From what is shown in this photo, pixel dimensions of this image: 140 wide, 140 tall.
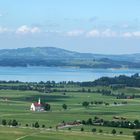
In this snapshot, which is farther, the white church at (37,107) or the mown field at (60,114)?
the white church at (37,107)

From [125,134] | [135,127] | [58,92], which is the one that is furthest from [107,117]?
[58,92]

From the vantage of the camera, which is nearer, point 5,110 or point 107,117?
point 107,117

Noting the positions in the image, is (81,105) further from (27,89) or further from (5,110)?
(27,89)

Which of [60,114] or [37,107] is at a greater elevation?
Result: [37,107]

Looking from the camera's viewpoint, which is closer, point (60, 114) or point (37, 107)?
point (60, 114)

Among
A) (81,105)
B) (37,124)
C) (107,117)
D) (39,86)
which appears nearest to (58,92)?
(39,86)

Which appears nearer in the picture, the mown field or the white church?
the mown field

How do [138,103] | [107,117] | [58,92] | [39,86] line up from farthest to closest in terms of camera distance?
[39,86] < [58,92] < [138,103] < [107,117]

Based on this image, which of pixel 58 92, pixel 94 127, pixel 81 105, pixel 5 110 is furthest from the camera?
pixel 58 92
